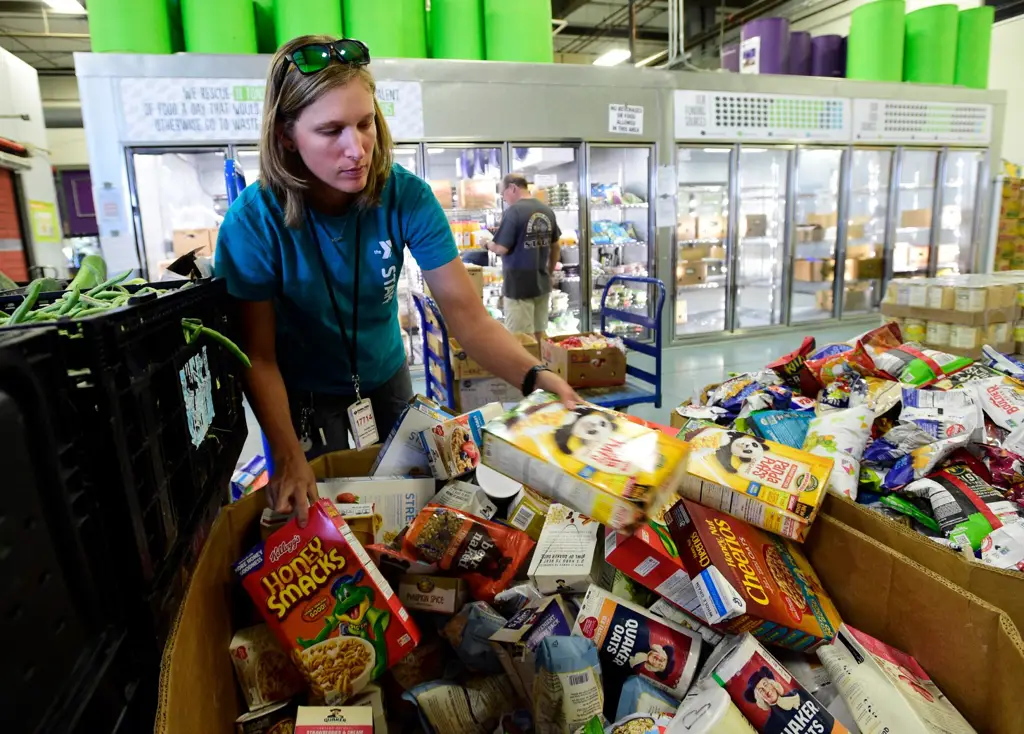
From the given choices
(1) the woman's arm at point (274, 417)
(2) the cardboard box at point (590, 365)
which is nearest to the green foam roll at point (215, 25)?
(2) the cardboard box at point (590, 365)

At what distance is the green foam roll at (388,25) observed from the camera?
513 cm

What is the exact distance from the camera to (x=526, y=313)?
557 centimetres

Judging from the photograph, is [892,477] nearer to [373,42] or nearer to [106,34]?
[373,42]

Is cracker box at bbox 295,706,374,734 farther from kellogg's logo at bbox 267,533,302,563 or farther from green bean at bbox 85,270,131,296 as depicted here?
green bean at bbox 85,270,131,296

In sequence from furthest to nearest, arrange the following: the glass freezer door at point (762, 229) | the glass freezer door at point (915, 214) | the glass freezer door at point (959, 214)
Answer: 1. the glass freezer door at point (959, 214)
2. the glass freezer door at point (915, 214)
3. the glass freezer door at point (762, 229)

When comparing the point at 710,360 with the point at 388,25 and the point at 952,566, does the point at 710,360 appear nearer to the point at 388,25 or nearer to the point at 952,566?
the point at 388,25

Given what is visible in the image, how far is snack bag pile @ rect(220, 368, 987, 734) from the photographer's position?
35.9 inches

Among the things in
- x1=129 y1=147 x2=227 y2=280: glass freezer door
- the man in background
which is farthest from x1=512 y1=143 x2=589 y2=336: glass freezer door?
x1=129 y1=147 x2=227 y2=280: glass freezer door

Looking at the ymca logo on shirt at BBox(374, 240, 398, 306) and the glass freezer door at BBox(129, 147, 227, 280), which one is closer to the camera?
the ymca logo on shirt at BBox(374, 240, 398, 306)

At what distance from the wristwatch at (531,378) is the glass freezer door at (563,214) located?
4900mm

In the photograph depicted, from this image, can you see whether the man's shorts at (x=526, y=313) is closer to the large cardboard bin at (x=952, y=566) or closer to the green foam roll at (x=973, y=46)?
the large cardboard bin at (x=952, y=566)

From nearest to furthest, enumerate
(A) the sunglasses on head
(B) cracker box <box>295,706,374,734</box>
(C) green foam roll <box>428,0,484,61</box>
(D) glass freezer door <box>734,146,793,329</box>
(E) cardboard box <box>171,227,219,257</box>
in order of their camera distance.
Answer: (B) cracker box <box>295,706,374,734</box> → (A) the sunglasses on head → (E) cardboard box <box>171,227,219,257</box> → (C) green foam roll <box>428,0,484,61</box> → (D) glass freezer door <box>734,146,793,329</box>

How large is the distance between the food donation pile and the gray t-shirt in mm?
4027

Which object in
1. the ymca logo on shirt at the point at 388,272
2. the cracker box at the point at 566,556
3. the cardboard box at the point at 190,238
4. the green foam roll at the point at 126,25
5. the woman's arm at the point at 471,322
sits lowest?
the cracker box at the point at 566,556
